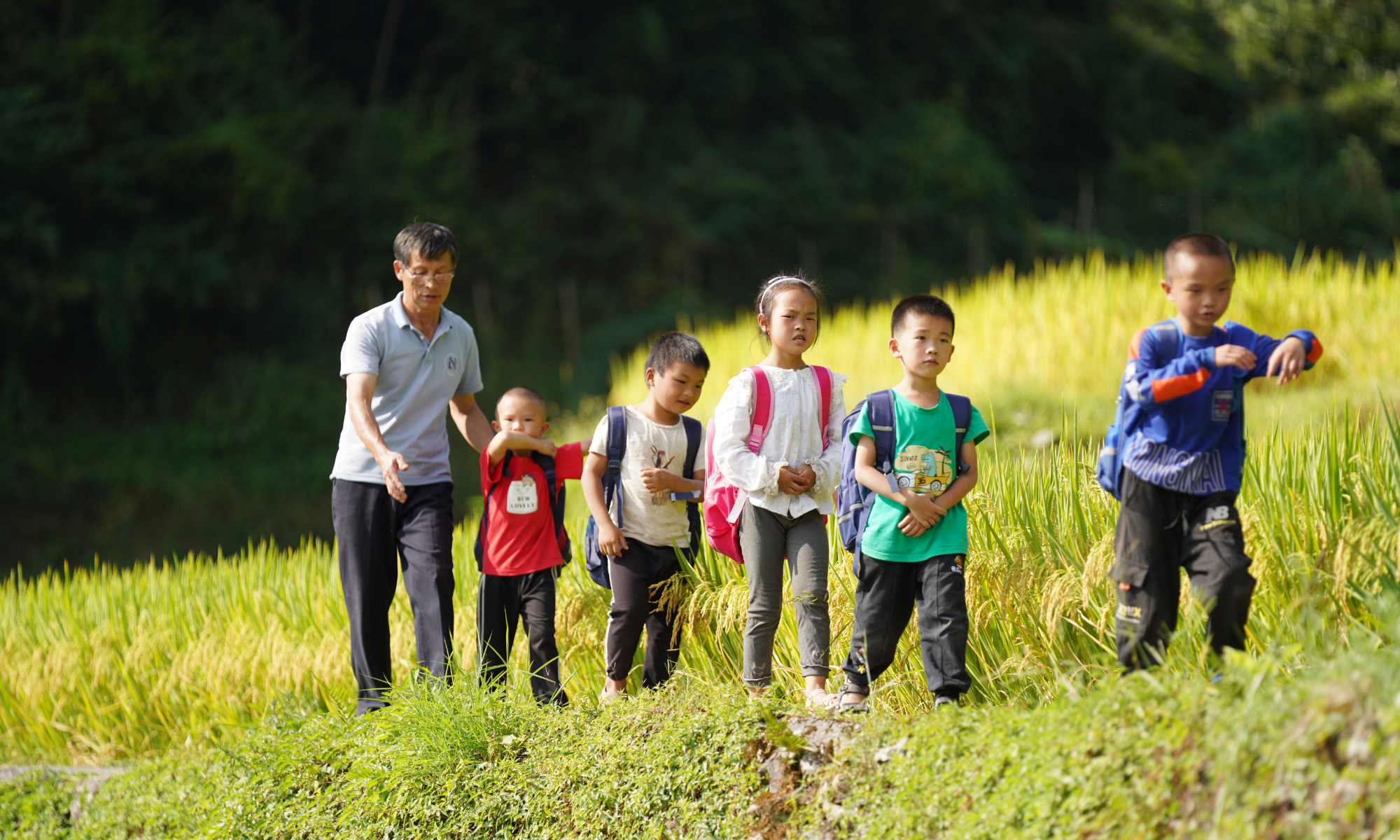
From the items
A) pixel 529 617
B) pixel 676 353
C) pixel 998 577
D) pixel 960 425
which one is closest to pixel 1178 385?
pixel 960 425

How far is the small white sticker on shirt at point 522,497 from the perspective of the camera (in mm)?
3898

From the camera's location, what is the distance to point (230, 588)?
6.05 m

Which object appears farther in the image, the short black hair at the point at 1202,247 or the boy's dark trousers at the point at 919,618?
the boy's dark trousers at the point at 919,618

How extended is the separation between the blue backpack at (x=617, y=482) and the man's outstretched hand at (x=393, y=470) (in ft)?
2.04

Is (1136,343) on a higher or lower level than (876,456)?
higher

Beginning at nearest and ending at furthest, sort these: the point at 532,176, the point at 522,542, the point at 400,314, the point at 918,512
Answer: the point at 918,512, the point at 522,542, the point at 400,314, the point at 532,176

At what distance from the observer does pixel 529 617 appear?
3928 mm

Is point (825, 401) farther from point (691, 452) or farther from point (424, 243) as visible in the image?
point (424, 243)

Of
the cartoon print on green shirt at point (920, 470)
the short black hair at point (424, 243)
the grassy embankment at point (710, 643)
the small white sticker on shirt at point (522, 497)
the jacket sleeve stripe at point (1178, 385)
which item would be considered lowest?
the grassy embankment at point (710, 643)

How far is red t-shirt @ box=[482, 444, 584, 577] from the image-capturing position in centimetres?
388

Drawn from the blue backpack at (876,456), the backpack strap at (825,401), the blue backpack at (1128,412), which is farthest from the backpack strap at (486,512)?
the blue backpack at (1128,412)

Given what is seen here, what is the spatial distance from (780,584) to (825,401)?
57cm

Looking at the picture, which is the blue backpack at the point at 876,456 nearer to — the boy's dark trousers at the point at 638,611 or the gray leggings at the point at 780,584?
the gray leggings at the point at 780,584

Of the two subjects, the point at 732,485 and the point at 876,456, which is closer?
the point at 876,456
